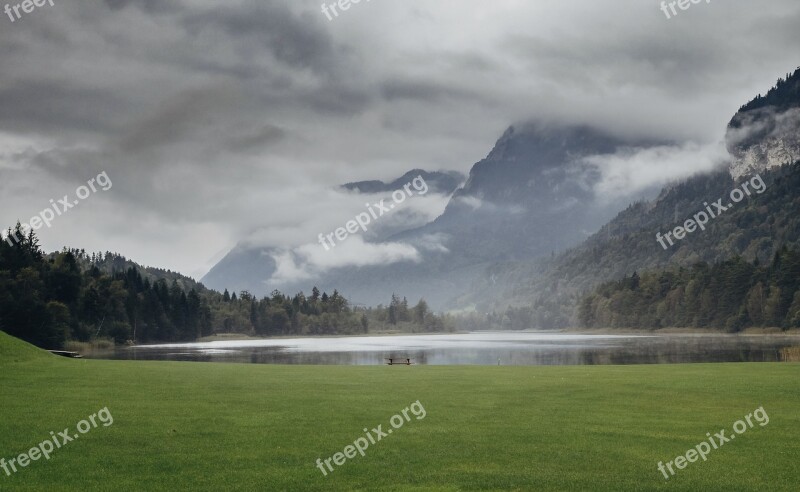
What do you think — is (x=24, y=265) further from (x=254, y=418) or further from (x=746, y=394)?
(x=746, y=394)

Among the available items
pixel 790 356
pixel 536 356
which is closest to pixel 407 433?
pixel 790 356

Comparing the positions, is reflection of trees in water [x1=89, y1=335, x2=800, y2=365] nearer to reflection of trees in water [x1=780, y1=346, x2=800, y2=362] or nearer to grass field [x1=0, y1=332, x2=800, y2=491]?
reflection of trees in water [x1=780, y1=346, x2=800, y2=362]

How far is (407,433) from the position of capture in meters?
Answer: 28.0

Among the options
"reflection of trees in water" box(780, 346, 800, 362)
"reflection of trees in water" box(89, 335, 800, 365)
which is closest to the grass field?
"reflection of trees in water" box(780, 346, 800, 362)

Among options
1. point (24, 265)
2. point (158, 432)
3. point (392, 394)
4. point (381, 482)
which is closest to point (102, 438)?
point (158, 432)

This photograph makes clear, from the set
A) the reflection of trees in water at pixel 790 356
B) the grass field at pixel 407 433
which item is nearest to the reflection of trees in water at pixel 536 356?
the reflection of trees in water at pixel 790 356

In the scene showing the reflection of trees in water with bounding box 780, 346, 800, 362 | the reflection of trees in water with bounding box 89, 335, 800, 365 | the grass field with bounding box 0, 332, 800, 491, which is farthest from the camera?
the reflection of trees in water with bounding box 89, 335, 800, 365

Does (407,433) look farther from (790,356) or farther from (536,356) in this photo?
(536,356)

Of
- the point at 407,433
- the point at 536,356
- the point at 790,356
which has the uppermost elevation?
the point at 407,433

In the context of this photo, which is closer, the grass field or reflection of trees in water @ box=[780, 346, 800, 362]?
the grass field

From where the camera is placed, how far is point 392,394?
132 feet

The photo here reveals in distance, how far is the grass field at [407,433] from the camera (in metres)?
21.1

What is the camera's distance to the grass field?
2112 cm

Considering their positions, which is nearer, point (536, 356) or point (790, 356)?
point (790, 356)
